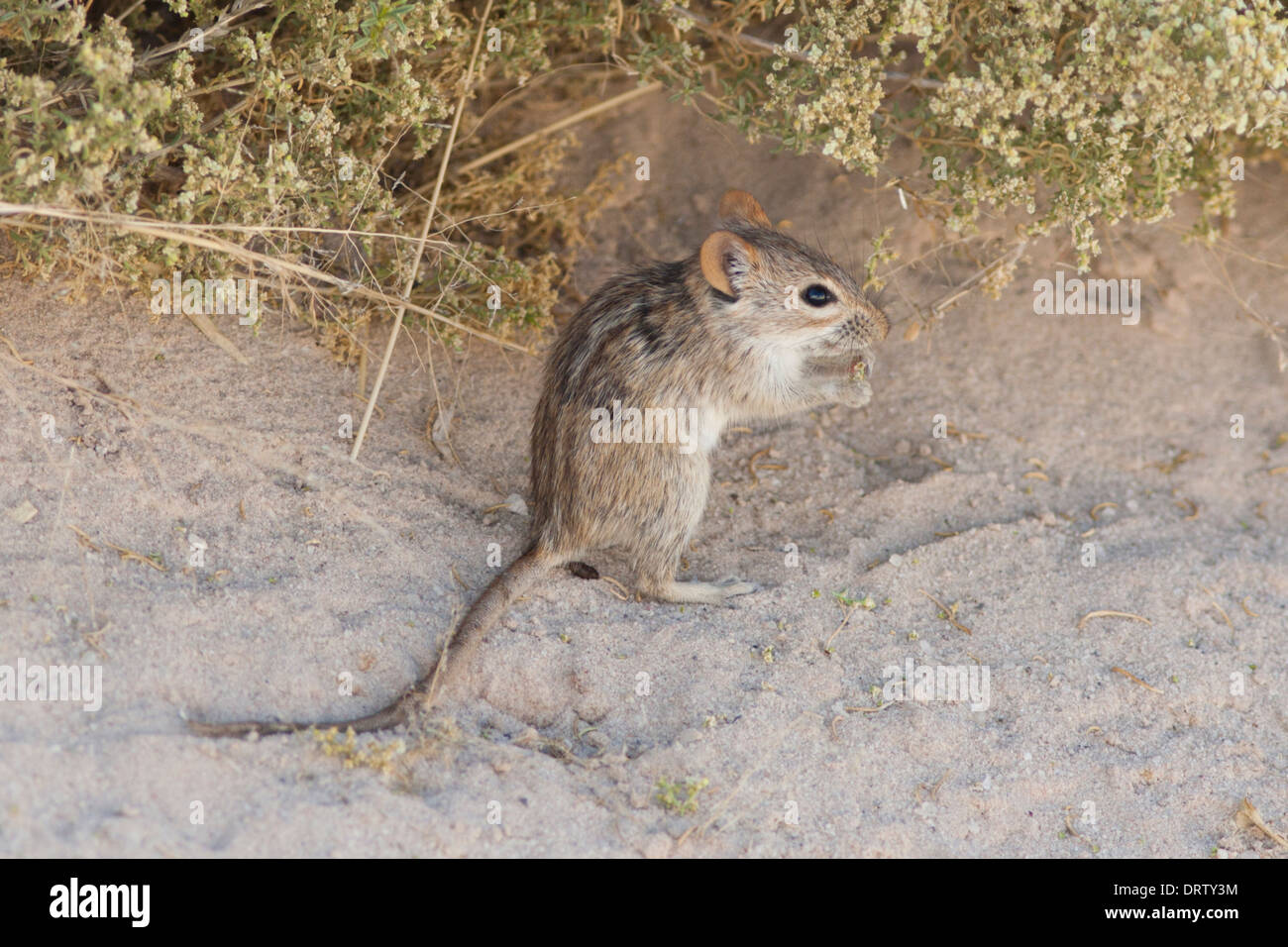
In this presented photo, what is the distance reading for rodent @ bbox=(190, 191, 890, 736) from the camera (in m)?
4.85

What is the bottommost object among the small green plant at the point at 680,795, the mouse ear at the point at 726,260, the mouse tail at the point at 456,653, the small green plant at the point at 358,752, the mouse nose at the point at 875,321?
the small green plant at the point at 680,795

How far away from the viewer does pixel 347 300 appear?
548cm

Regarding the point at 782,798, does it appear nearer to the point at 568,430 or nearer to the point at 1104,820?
the point at 1104,820

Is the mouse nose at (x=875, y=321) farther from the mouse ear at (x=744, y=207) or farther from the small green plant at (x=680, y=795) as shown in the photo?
the small green plant at (x=680, y=795)

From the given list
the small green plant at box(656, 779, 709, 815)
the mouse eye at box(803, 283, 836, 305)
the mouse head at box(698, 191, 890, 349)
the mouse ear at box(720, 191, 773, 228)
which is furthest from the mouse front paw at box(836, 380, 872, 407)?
the small green plant at box(656, 779, 709, 815)

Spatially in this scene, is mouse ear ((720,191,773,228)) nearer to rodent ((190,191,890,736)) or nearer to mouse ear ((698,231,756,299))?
rodent ((190,191,890,736))

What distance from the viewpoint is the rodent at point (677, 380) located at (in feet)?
15.9

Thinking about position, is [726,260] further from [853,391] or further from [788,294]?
[853,391]

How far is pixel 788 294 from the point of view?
196 inches

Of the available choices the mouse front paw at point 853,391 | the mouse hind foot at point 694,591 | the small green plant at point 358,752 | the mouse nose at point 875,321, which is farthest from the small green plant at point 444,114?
the small green plant at point 358,752

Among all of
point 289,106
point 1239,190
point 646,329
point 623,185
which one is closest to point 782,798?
point 646,329

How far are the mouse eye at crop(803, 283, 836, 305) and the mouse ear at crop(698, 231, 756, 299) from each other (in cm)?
29

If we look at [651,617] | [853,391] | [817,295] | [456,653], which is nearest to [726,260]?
[817,295]

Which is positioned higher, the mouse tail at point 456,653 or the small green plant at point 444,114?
the small green plant at point 444,114
